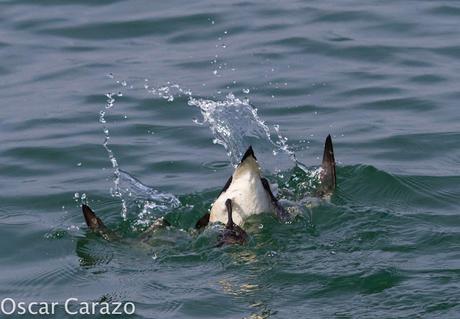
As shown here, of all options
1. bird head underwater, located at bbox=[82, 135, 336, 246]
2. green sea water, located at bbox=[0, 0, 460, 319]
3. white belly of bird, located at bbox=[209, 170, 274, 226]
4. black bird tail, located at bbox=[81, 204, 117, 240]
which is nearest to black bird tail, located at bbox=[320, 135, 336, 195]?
green sea water, located at bbox=[0, 0, 460, 319]

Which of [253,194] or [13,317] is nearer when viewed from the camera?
[13,317]

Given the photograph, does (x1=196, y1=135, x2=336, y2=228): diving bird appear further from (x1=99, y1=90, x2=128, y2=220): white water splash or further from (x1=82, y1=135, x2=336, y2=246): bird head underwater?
(x1=99, y1=90, x2=128, y2=220): white water splash

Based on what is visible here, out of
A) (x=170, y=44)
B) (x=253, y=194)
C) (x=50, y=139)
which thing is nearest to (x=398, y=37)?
(x=170, y=44)

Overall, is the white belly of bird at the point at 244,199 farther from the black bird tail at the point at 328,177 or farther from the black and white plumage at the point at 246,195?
the black bird tail at the point at 328,177

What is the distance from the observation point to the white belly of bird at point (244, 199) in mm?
7625

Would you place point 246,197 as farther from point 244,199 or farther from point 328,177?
point 328,177

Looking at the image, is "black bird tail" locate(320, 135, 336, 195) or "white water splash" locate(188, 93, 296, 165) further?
"white water splash" locate(188, 93, 296, 165)

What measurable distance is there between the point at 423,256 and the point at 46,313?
7.55 ft

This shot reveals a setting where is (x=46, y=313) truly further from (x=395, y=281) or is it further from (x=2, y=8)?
(x=2, y=8)

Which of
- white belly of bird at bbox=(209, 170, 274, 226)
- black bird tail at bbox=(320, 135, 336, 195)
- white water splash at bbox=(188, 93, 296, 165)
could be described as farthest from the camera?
white water splash at bbox=(188, 93, 296, 165)

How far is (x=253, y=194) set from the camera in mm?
7656

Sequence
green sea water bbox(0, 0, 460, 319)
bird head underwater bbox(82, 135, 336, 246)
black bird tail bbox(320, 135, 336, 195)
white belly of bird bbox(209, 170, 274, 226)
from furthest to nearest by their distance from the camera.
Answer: black bird tail bbox(320, 135, 336, 195) < white belly of bird bbox(209, 170, 274, 226) < bird head underwater bbox(82, 135, 336, 246) < green sea water bbox(0, 0, 460, 319)

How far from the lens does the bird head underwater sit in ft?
24.6

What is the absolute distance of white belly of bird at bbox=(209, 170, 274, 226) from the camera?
25.0ft
